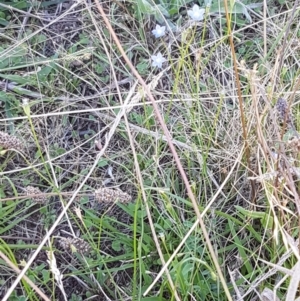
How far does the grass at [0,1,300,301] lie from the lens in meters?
1.26

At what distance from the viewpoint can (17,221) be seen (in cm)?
141

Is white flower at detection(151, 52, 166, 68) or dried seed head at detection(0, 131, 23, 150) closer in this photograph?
dried seed head at detection(0, 131, 23, 150)

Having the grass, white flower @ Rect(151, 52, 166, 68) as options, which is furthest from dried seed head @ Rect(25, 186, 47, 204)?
white flower @ Rect(151, 52, 166, 68)

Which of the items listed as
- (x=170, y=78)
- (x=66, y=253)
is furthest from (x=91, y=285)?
(x=170, y=78)

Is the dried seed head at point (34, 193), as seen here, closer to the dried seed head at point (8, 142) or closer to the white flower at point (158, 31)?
the dried seed head at point (8, 142)

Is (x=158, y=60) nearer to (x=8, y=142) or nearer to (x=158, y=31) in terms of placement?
(x=158, y=31)

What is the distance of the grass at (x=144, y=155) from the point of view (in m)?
1.26

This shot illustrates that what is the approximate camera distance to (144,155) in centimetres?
147

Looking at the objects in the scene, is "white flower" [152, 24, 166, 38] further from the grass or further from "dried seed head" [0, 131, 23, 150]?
"dried seed head" [0, 131, 23, 150]

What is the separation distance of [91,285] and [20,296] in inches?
6.1

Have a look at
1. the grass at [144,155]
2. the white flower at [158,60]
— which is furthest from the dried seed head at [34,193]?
the white flower at [158,60]

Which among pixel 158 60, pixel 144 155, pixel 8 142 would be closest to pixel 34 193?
pixel 8 142

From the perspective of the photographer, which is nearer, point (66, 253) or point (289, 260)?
point (289, 260)

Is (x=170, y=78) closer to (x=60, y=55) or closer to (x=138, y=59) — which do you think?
(x=138, y=59)
